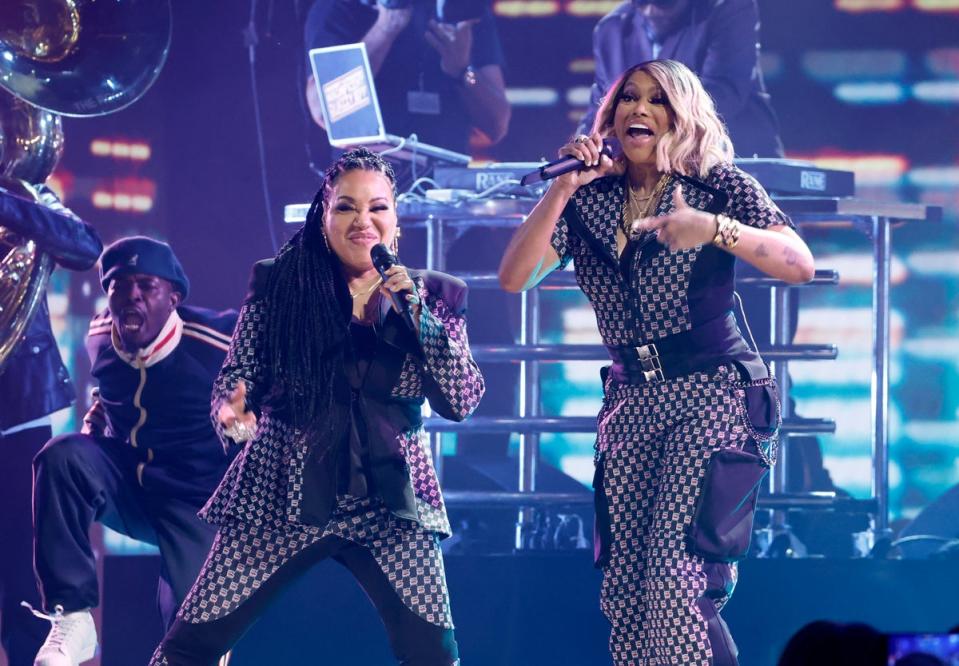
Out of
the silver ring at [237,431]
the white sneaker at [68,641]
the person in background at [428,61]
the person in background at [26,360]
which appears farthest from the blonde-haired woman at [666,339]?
the person in background at [428,61]

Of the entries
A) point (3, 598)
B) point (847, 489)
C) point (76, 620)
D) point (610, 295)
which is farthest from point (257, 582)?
point (847, 489)

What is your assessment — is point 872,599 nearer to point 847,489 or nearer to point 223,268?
point 847,489

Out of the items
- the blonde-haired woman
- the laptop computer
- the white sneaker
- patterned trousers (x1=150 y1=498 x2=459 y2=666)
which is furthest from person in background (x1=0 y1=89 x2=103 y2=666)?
the blonde-haired woman

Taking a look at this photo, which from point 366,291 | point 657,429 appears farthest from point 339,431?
point 657,429

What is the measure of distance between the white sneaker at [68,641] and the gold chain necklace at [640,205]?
2.46 m

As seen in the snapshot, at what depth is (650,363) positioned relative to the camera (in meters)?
3.32

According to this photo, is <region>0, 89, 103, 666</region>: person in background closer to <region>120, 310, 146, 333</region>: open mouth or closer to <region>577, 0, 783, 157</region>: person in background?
<region>120, 310, 146, 333</region>: open mouth

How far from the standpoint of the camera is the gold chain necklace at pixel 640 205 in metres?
3.41

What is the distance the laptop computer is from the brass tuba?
78 cm

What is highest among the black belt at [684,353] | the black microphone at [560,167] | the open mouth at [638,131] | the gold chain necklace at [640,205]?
the open mouth at [638,131]

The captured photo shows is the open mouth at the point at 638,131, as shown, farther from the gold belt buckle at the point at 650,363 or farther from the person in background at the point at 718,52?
the person in background at the point at 718,52

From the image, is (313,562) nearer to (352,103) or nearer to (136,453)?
(136,453)

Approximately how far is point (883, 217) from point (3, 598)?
13.3ft

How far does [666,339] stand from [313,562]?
1101mm
